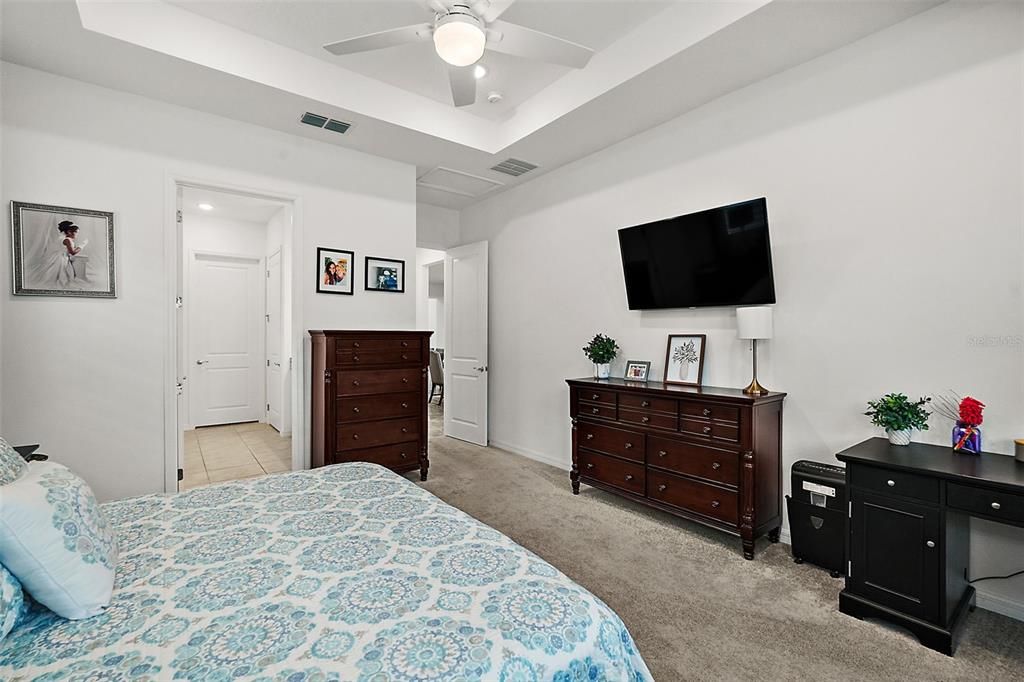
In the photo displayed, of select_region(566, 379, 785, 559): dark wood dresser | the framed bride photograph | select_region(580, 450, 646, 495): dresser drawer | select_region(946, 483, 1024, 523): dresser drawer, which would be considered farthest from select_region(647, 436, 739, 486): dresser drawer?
the framed bride photograph

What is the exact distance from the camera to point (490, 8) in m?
2.20

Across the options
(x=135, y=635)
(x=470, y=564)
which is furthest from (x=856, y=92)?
(x=135, y=635)

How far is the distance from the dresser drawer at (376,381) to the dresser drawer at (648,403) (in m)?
1.74

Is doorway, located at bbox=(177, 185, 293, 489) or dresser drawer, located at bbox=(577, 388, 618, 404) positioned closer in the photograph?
dresser drawer, located at bbox=(577, 388, 618, 404)

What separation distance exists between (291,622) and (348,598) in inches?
5.3

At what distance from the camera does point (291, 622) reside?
109 centimetres

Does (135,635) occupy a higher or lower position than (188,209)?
lower

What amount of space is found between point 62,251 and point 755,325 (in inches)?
172

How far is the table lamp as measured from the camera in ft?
9.45

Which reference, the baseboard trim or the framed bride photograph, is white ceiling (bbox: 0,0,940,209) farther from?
the baseboard trim

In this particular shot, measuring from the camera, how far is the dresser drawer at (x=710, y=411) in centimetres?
279

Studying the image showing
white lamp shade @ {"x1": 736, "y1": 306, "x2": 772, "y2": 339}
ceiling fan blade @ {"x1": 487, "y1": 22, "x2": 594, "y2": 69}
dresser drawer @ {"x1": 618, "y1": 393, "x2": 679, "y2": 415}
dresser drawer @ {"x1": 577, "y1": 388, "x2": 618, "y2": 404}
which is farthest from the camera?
dresser drawer @ {"x1": 577, "y1": 388, "x2": 618, "y2": 404}

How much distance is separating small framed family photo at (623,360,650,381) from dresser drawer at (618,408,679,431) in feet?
1.46

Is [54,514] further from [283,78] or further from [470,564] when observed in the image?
[283,78]
